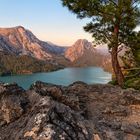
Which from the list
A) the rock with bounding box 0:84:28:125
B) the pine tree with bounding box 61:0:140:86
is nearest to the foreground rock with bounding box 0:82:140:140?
the rock with bounding box 0:84:28:125

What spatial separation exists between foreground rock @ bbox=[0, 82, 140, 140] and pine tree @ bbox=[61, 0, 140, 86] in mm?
8774

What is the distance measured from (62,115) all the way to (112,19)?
16.1 metres

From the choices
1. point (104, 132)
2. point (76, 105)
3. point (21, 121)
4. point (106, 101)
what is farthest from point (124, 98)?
point (21, 121)

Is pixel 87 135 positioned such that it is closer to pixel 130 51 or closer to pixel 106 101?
pixel 106 101

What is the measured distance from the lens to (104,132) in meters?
9.03

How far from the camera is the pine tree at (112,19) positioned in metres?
22.5

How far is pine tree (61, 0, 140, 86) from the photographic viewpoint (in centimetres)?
2255

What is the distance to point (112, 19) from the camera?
77.2 feet

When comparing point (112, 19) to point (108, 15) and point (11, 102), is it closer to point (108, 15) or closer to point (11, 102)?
point (108, 15)

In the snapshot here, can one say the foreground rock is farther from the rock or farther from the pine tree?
the pine tree

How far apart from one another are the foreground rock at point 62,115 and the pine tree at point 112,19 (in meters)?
8.77

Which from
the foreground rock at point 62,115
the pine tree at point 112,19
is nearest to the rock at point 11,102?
the foreground rock at point 62,115

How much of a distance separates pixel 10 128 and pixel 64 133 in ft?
6.58

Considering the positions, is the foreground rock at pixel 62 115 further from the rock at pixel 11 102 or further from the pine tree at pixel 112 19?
the pine tree at pixel 112 19
